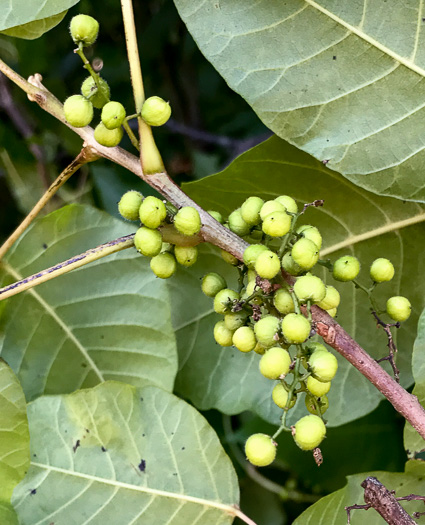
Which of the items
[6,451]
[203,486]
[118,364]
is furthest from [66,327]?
[203,486]

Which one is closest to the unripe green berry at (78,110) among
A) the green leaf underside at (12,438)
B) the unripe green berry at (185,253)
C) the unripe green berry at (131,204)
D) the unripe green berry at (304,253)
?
the unripe green berry at (131,204)

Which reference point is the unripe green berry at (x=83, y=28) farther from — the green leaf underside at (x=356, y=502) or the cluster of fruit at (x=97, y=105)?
the green leaf underside at (x=356, y=502)

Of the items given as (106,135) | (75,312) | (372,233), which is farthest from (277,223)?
(75,312)

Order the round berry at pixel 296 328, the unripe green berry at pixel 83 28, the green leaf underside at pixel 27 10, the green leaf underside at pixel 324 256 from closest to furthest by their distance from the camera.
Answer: the round berry at pixel 296 328 → the unripe green berry at pixel 83 28 → the green leaf underside at pixel 27 10 → the green leaf underside at pixel 324 256

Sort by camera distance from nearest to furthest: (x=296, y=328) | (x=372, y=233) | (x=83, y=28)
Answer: (x=296, y=328) < (x=83, y=28) < (x=372, y=233)

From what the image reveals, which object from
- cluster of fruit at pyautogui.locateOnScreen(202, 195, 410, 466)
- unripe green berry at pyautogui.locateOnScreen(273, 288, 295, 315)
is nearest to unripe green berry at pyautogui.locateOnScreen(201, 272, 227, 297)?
cluster of fruit at pyautogui.locateOnScreen(202, 195, 410, 466)

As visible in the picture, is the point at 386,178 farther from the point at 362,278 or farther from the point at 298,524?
the point at 298,524

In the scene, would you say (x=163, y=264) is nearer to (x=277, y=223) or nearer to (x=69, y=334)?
(x=277, y=223)
